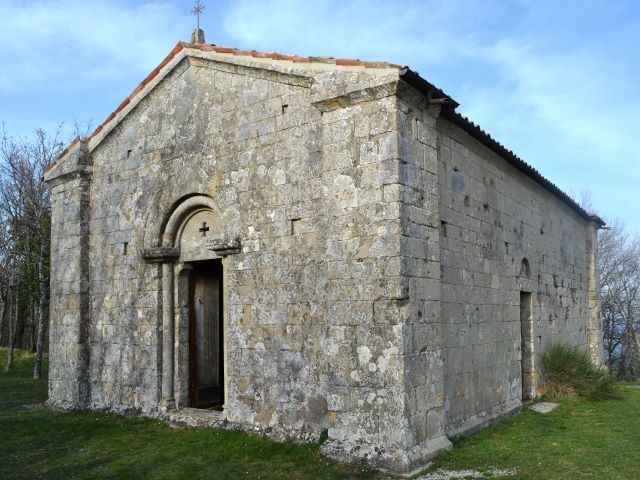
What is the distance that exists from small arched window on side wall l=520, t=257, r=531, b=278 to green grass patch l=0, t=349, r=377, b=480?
6094 millimetres

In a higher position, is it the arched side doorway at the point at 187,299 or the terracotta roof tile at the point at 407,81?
the terracotta roof tile at the point at 407,81

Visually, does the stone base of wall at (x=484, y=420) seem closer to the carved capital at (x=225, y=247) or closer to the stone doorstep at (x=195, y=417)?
the stone doorstep at (x=195, y=417)

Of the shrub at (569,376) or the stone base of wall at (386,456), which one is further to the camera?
the shrub at (569,376)

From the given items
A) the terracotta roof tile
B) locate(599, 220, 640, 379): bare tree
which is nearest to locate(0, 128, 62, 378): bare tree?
the terracotta roof tile

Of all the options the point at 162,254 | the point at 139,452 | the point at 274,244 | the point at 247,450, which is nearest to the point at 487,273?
the point at 274,244

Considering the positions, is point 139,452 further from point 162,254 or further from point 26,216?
point 26,216

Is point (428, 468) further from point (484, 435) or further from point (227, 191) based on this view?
point (227, 191)

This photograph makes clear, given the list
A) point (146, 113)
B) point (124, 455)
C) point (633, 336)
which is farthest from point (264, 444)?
point (633, 336)

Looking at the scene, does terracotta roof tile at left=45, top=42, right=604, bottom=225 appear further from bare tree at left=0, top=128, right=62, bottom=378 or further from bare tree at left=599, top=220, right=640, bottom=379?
bare tree at left=599, top=220, right=640, bottom=379

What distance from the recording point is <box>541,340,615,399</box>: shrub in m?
11.4

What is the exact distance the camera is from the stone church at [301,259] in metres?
6.46

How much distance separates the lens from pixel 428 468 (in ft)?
20.4

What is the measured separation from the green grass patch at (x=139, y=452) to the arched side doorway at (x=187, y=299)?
2.44 feet

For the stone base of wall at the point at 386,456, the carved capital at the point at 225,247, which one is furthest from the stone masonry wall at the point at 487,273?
the carved capital at the point at 225,247
